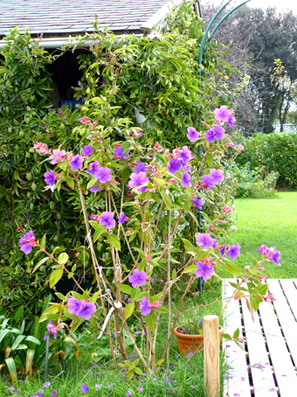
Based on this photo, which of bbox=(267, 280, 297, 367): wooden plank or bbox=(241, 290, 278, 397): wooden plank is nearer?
bbox=(241, 290, 278, 397): wooden plank

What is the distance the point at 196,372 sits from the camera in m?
2.11

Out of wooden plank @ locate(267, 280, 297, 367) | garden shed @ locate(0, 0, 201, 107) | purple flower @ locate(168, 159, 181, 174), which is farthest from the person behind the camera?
garden shed @ locate(0, 0, 201, 107)

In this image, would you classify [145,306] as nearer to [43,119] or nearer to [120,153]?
[120,153]

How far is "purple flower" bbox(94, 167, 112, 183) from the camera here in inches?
75.5

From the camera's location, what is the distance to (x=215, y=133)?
190 cm

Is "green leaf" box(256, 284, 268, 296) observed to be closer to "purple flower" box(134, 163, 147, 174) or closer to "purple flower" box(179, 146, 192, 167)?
"purple flower" box(179, 146, 192, 167)

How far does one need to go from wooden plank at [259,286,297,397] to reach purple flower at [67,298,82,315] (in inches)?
47.1

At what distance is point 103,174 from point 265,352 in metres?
1.64

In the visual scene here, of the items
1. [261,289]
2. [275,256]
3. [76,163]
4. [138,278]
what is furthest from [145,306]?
[76,163]

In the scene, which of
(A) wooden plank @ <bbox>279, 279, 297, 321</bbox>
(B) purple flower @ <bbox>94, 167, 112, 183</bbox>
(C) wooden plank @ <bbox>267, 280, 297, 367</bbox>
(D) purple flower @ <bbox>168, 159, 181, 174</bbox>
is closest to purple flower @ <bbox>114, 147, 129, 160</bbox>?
(B) purple flower @ <bbox>94, 167, 112, 183</bbox>

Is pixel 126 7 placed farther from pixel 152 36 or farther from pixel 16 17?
pixel 152 36

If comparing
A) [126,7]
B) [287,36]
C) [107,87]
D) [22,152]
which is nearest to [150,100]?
[107,87]

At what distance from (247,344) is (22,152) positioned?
209 centimetres

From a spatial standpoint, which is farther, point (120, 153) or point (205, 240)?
point (120, 153)
